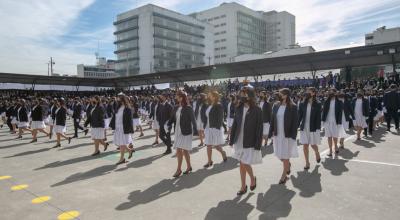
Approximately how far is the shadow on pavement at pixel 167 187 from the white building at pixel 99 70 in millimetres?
144507

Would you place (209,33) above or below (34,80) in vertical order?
above

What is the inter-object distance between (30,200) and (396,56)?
23704mm

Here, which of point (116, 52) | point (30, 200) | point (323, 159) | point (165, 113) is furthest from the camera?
point (116, 52)

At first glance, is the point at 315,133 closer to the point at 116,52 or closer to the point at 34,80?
the point at 34,80

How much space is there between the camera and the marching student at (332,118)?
9180 millimetres

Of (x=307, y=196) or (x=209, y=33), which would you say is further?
(x=209, y=33)

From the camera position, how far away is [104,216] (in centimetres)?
494

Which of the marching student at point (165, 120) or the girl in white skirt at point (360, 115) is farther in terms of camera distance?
the girl in white skirt at point (360, 115)

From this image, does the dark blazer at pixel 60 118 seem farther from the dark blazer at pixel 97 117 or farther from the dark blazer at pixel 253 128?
the dark blazer at pixel 253 128

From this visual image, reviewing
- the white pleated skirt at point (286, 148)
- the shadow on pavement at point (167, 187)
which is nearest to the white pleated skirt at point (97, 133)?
the shadow on pavement at point (167, 187)

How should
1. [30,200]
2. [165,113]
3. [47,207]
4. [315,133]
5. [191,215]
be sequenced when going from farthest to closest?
[165,113] → [315,133] → [30,200] → [47,207] → [191,215]

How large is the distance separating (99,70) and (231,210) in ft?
531

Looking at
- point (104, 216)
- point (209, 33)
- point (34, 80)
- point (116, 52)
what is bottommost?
point (104, 216)

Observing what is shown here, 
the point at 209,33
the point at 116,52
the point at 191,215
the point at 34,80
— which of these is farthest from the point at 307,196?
the point at 209,33
